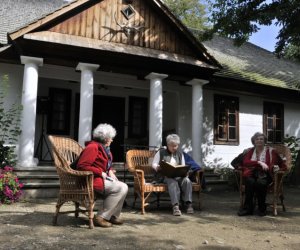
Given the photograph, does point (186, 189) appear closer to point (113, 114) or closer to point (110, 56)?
point (110, 56)

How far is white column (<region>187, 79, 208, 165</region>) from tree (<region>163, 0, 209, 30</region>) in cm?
1871

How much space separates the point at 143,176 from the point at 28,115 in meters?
3.58

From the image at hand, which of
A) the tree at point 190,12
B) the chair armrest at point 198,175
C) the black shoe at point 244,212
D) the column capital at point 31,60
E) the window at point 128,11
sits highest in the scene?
the tree at point 190,12

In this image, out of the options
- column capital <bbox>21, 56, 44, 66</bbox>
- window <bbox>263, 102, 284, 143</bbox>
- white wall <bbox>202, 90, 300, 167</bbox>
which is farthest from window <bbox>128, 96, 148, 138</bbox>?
column capital <bbox>21, 56, 44, 66</bbox>

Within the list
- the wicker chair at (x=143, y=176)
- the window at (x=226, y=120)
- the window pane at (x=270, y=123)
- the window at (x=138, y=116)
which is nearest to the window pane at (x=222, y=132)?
the window at (x=226, y=120)

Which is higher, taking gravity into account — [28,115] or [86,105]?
[86,105]

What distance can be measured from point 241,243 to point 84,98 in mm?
5650

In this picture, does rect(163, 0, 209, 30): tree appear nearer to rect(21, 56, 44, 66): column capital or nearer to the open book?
rect(21, 56, 44, 66): column capital

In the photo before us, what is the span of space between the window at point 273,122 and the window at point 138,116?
4390 mm

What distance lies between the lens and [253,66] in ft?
48.8

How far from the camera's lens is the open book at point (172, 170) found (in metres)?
6.10

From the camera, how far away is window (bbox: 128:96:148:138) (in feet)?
42.5

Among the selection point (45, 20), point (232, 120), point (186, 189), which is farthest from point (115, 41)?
point (232, 120)

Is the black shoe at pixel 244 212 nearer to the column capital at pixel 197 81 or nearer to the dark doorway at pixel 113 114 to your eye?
the column capital at pixel 197 81
